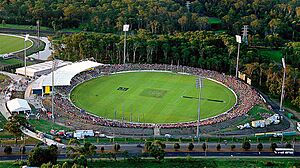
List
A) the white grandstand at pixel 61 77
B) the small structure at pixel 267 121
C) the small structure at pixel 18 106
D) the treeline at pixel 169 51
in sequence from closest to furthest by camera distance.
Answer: the small structure at pixel 267 121 → the small structure at pixel 18 106 → the white grandstand at pixel 61 77 → the treeline at pixel 169 51

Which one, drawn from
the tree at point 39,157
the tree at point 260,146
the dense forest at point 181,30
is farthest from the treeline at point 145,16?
the tree at point 39,157

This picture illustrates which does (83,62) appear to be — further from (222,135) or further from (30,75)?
(222,135)

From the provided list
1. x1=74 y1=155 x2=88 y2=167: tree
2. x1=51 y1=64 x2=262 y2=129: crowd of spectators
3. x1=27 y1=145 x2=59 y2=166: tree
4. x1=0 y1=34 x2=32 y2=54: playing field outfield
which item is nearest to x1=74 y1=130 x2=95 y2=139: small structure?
x1=51 y1=64 x2=262 y2=129: crowd of spectators

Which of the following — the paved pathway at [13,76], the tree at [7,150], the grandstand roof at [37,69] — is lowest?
the tree at [7,150]

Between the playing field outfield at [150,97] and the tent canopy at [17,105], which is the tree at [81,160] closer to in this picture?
the playing field outfield at [150,97]

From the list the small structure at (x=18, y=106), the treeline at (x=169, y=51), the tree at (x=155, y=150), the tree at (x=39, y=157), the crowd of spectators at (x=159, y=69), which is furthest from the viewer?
the treeline at (x=169, y=51)

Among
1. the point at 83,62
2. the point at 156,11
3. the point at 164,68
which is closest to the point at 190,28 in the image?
the point at 156,11
